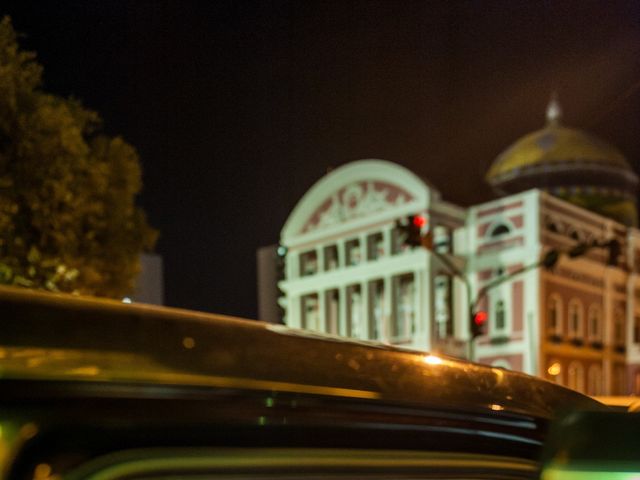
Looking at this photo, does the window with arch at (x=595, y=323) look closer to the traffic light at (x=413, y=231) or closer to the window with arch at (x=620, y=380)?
the window with arch at (x=620, y=380)

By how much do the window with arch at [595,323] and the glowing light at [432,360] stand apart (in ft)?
108

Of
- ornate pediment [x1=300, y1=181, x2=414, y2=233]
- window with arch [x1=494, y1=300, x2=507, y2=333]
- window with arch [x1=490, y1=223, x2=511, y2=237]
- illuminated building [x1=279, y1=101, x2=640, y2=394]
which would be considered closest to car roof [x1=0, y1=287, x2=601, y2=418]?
illuminated building [x1=279, y1=101, x2=640, y2=394]

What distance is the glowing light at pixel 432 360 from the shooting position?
61.4 inches

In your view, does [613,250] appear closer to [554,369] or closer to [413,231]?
[413,231]

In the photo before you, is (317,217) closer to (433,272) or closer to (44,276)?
(433,272)

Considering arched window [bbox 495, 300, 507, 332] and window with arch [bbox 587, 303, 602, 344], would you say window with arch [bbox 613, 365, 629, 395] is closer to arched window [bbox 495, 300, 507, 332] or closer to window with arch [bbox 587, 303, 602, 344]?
window with arch [bbox 587, 303, 602, 344]

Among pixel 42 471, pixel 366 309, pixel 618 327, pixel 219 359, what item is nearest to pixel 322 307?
pixel 366 309

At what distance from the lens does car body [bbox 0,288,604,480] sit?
0.97 m

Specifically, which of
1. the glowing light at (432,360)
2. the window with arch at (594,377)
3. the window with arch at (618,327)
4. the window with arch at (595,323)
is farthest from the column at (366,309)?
the glowing light at (432,360)

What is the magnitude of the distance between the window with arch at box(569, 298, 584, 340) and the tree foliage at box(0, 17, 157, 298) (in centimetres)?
2193

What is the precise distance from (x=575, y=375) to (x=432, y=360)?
32396 millimetres

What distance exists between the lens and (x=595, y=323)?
3325 cm

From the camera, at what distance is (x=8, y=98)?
1107 centimetres

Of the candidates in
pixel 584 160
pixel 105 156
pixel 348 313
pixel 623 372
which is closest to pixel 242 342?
pixel 105 156
